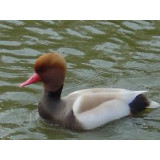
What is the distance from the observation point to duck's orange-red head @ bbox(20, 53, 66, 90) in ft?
24.7

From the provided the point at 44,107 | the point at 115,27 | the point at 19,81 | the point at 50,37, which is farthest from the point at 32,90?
the point at 115,27

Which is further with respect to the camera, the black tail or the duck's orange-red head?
the black tail

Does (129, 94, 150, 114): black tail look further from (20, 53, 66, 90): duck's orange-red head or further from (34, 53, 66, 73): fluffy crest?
(34, 53, 66, 73): fluffy crest

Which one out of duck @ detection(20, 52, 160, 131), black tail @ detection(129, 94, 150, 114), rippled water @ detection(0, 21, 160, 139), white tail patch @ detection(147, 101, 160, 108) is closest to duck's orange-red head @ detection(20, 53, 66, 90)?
duck @ detection(20, 52, 160, 131)

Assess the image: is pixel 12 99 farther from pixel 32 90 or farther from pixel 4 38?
pixel 4 38

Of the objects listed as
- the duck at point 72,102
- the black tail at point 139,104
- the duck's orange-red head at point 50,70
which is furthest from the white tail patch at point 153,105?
the duck's orange-red head at point 50,70

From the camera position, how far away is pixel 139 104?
8.12 meters

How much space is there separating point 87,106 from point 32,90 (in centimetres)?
139

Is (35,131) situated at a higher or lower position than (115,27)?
lower

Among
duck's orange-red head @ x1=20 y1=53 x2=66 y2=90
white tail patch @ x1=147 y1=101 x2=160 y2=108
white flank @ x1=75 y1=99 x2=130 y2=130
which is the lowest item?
white flank @ x1=75 y1=99 x2=130 y2=130

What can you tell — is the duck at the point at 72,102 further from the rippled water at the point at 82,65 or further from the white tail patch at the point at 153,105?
the white tail patch at the point at 153,105

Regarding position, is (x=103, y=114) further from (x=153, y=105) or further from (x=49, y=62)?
(x=49, y=62)

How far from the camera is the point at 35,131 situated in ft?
24.6

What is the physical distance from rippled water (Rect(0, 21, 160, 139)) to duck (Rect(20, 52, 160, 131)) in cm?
12
